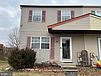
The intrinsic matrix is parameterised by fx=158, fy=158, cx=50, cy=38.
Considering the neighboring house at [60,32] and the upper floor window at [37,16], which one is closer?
the neighboring house at [60,32]

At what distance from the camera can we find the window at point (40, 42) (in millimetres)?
15203

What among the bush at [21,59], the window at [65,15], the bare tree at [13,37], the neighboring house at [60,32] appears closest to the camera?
the bush at [21,59]

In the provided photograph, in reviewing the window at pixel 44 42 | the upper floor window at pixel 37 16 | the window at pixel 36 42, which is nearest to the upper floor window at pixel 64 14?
the upper floor window at pixel 37 16

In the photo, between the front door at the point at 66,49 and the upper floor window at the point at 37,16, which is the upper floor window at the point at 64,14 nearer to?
the upper floor window at the point at 37,16

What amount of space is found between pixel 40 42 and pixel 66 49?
261 cm

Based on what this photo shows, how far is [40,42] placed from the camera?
603 inches

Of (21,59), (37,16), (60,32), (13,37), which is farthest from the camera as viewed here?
(13,37)

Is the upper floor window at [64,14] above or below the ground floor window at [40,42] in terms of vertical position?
above

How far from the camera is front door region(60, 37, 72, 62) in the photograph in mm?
14531

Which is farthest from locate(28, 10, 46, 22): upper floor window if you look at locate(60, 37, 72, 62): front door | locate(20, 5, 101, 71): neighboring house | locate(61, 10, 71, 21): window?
locate(60, 37, 72, 62): front door

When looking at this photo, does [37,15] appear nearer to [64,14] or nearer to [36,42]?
[64,14]

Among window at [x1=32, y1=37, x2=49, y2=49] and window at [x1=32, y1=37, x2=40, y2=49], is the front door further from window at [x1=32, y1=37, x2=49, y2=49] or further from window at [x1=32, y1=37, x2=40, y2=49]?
window at [x1=32, y1=37, x2=40, y2=49]

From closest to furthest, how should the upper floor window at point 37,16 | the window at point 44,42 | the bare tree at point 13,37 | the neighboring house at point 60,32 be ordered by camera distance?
the neighboring house at point 60,32, the window at point 44,42, the upper floor window at point 37,16, the bare tree at point 13,37

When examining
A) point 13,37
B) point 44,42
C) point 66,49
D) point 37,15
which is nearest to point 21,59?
point 44,42
